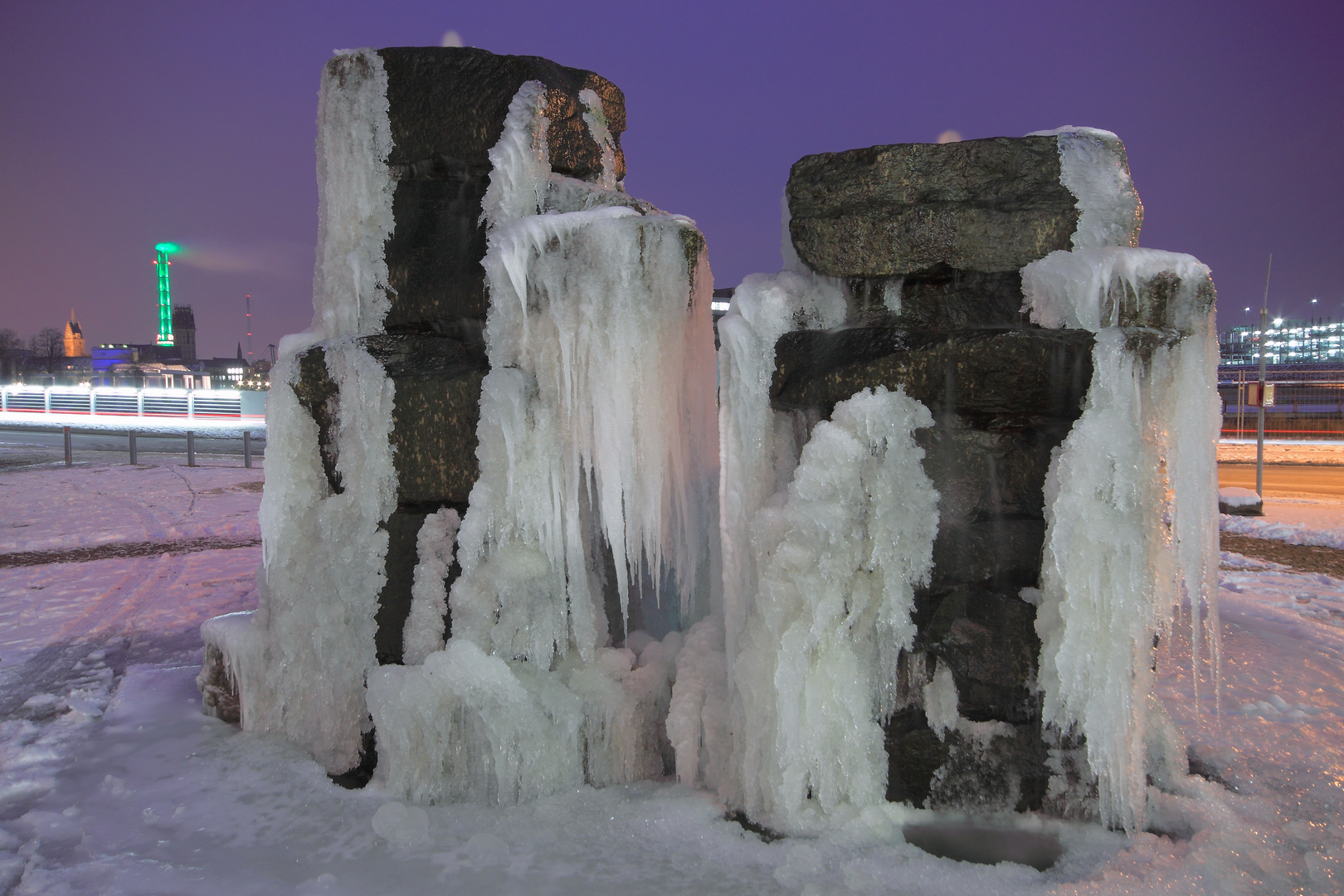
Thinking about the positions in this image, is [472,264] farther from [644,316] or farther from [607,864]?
[607,864]

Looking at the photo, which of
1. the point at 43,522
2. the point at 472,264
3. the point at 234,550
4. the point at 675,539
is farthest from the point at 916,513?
the point at 43,522

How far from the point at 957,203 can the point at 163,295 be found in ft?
294

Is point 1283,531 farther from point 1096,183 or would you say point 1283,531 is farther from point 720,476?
point 720,476

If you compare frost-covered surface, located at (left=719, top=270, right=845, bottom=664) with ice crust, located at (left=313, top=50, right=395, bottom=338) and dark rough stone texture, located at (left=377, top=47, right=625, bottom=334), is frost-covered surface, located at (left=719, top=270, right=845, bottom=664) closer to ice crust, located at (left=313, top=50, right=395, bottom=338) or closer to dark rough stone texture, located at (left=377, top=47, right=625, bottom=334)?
dark rough stone texture, located at (left=377, top=47, right=625, bottom=334)

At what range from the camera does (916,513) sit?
8.08 feet

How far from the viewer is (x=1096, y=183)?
2.49m

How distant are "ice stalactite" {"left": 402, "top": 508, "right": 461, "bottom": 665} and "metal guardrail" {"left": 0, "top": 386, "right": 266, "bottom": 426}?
24.6m

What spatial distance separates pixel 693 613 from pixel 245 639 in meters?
2.05

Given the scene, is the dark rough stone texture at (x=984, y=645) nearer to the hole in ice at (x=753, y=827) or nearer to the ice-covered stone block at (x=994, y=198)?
the hole in ice at (x=753, y=827)

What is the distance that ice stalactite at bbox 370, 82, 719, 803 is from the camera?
2836 millimetres

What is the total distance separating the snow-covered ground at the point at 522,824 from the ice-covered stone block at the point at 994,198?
1.92 m

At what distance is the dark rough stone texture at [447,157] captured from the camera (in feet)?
10.6

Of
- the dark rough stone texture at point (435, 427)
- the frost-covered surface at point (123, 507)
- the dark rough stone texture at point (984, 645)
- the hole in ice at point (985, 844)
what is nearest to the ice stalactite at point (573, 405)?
the dark rough stone texture at point (435, 427)

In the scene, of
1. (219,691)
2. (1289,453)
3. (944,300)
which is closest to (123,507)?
(219,691)
